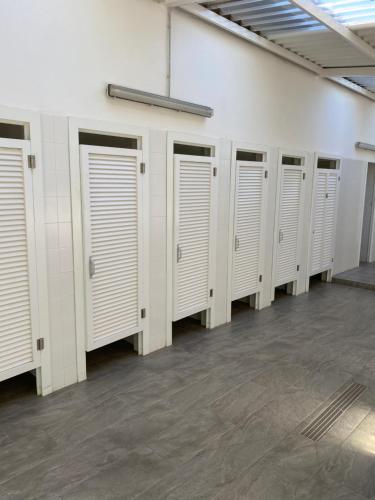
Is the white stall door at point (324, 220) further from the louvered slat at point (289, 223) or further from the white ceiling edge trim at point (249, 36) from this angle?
the white ceiling edge trim at point (249, 36)

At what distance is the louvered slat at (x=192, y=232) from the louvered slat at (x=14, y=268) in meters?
1.65

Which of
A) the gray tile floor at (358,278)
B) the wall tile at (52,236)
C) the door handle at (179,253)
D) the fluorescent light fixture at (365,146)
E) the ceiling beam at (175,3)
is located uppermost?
the ceiling beam at (175,3)

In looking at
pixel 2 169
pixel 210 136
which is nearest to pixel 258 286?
pixel 210 136

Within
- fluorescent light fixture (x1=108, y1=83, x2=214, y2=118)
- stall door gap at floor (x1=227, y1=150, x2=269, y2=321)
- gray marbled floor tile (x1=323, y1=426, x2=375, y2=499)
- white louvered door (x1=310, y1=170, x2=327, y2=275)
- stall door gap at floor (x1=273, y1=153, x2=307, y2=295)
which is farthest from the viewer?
white louvered door (x1=310, y1=170, x2=327, y2=275)

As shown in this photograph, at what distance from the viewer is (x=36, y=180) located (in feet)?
9.95

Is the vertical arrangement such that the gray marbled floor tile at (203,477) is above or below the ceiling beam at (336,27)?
below

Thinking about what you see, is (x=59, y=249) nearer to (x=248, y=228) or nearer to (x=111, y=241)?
(x=111, y=241)

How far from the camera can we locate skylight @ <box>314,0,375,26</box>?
3.94 meters

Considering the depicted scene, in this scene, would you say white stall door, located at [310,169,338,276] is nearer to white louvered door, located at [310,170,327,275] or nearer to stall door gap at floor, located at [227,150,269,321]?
white louvered door, located at [310,170,327,275]

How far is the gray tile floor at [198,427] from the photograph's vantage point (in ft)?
7.93

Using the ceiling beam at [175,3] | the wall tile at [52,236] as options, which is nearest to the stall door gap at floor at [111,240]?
the wall tile at [52,236]

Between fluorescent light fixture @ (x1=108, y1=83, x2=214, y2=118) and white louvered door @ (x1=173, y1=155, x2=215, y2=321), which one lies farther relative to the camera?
white louvered door @ (x1=173, y1=155, x2=215, y2=321)

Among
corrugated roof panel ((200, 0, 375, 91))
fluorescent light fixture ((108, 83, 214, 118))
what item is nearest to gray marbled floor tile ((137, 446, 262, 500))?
fluorescent light fixture ((108, 83, 214, 118))

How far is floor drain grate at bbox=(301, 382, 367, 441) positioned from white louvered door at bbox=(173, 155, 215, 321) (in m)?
1.80
